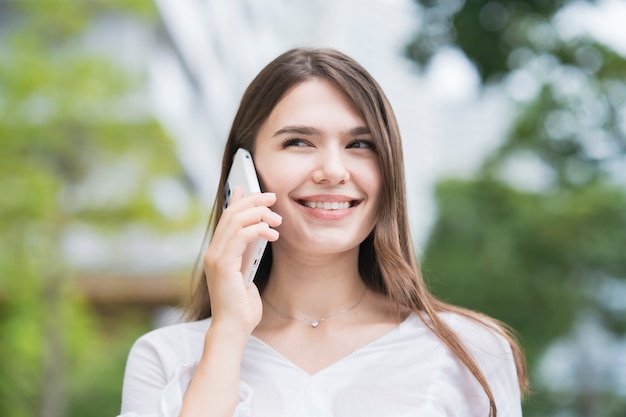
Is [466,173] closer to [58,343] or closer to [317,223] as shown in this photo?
[58,343]

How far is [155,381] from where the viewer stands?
7.14 feet

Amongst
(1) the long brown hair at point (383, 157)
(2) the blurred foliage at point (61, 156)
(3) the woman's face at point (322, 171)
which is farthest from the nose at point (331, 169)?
(2) the blurred foliage at point (61, 156)

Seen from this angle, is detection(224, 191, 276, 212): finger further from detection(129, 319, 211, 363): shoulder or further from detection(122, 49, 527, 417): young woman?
A: detection(129, 319, 211, 363): shoulder

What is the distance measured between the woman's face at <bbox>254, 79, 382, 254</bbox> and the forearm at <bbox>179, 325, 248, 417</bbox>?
0.30 meters

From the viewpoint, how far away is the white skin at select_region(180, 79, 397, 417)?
6.61ft

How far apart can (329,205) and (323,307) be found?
32cm

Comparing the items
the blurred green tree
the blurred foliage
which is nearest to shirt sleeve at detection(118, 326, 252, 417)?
the blurred foliage

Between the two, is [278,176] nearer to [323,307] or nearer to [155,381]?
[323,307]

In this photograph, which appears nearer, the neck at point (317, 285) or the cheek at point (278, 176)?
the cheek at point (278, 176)

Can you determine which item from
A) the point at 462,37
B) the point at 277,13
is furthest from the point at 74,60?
the point at 277,13

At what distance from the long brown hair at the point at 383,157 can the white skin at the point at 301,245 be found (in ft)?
0.09

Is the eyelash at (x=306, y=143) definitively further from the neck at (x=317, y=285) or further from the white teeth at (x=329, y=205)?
the neck at (x=317, y=285)

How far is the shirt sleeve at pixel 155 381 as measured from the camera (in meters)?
2.01

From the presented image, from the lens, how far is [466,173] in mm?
20859
